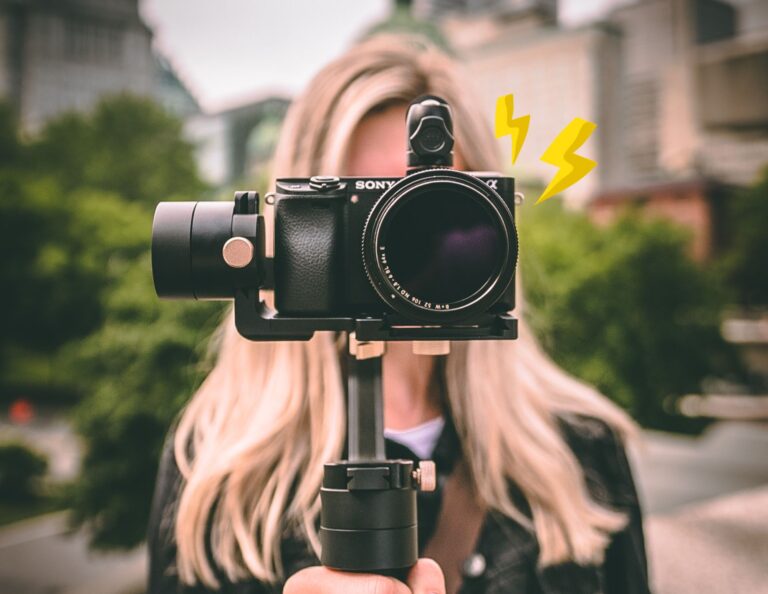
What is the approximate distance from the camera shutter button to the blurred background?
237 mm

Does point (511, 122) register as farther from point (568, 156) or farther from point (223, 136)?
point (223, 136)

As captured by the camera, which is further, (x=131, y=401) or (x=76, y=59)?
(x=76, y=59)

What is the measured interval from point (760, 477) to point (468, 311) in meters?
11.3

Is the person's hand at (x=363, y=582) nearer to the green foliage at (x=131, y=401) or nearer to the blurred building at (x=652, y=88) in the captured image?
the green foliage at (x=131, y=401)

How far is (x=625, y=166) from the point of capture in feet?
92.4

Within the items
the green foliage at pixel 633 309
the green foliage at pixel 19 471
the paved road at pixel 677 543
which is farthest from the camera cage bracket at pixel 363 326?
the green foliage at pixel 19 471

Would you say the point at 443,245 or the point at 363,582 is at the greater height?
the point at 443,245

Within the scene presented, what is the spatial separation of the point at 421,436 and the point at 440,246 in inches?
23.6

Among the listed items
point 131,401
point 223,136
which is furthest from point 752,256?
point 131,401

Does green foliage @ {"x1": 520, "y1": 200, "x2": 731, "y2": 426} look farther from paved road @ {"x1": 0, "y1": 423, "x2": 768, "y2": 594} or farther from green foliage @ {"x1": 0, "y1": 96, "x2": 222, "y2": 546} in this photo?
green foliage @ {"x1": 0, "y1": 96, "x2": 222, "y2": 546}

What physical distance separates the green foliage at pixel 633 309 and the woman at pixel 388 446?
6.00 metres

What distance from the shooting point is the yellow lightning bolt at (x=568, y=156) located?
880 mm

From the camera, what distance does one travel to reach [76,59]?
21.7m

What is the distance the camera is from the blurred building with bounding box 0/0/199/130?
777 inches
